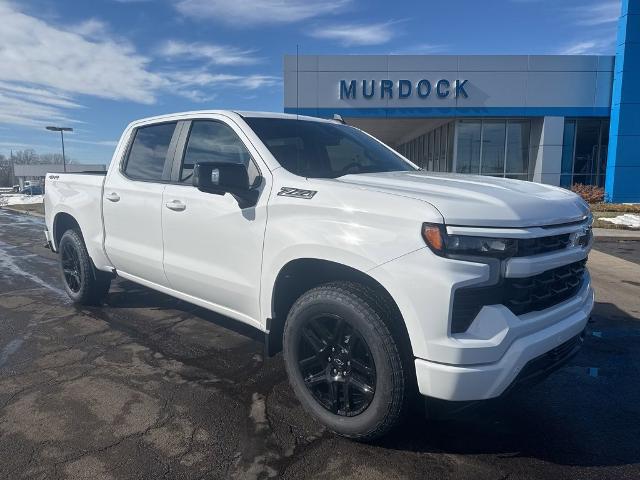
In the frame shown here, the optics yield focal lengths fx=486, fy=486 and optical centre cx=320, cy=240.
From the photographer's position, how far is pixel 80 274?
17.7ft

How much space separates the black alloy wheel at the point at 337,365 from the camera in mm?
2703

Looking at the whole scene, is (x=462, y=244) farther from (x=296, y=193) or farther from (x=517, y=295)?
(x=296, y=193)

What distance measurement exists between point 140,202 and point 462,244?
2.98m

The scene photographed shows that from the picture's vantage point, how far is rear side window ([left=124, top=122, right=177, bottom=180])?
4.29 metres

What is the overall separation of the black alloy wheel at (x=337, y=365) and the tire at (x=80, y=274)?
3.29 meters

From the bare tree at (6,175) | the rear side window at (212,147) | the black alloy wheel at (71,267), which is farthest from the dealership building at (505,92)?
the bare tree at (6,175)

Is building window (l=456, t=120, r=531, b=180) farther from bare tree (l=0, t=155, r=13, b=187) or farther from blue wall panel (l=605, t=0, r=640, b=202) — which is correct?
bare tree (l=0, t=155, r=13, b=187)

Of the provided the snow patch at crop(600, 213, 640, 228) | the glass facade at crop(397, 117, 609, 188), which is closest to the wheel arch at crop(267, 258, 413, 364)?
the snow patch at crop(600, 213, 640, 228)

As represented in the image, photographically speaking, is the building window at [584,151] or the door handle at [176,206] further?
the building window at [584,151]

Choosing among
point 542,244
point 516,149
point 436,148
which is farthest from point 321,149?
point 436,148

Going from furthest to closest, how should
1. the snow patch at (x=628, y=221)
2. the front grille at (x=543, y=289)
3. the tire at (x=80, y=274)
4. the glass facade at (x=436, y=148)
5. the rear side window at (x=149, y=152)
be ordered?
the glass facade at (x=436, y=148), the snow patch at (x=628, y=221), the tire at (x=80, y=274), the rear side window at (x=149, y=152), the front grille at (x=543, y=289)

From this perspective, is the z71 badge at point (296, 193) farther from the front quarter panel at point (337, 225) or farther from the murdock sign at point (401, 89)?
the murdock sign at point (401, 89)

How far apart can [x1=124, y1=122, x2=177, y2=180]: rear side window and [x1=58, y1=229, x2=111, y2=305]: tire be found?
121 cm

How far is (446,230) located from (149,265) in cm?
284
